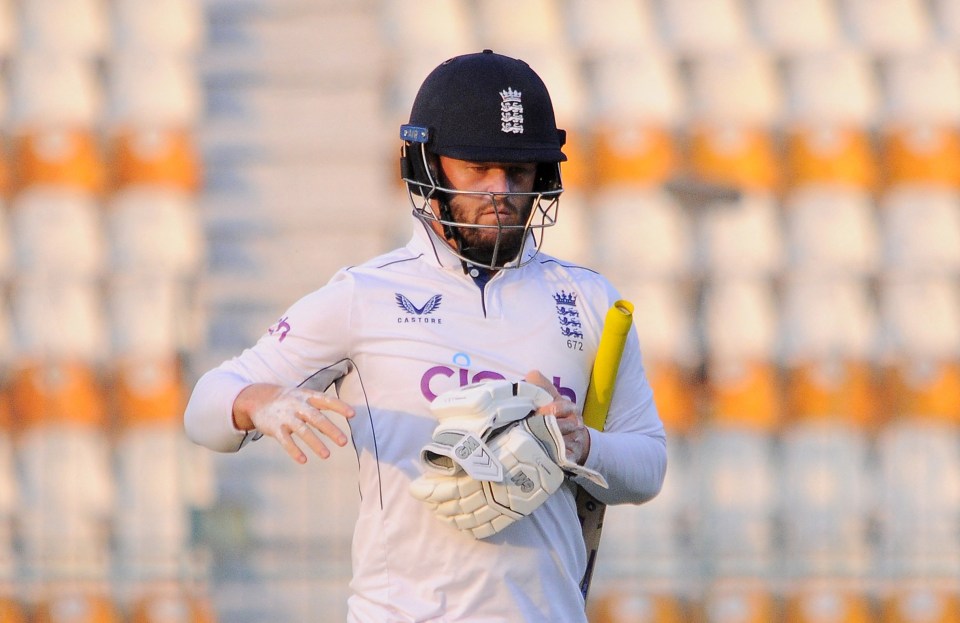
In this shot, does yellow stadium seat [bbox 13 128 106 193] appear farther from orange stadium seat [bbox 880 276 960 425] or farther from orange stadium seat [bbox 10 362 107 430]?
orange stadium seat [bbox 880 276 960 425]

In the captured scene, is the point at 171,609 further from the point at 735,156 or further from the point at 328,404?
the point at 328,404

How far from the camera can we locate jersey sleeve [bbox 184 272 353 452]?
7.49ft

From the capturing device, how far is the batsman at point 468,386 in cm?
213

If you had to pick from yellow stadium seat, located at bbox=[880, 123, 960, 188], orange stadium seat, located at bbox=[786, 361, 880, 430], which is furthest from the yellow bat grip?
yellow stadium seat, located at bbox=[880, 123, 960, 188]

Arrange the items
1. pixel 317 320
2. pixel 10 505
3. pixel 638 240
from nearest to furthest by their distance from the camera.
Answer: pixel 317 320, pixel 10 505, pixel 638 240

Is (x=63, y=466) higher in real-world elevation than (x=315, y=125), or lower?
lower

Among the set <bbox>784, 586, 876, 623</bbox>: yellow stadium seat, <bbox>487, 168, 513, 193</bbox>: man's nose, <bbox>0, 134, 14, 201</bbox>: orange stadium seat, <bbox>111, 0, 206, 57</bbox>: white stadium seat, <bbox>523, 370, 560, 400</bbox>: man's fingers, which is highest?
<bbox>111, 0, 206, 57</bbox>: white stadium seat

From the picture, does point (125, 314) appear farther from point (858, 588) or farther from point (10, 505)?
point (858, 588)

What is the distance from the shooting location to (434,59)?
7973 millimetres

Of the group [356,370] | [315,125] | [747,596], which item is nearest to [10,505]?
[315,125]

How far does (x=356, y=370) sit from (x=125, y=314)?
4377 mm

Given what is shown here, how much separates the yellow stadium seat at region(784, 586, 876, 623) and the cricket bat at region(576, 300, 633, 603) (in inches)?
158

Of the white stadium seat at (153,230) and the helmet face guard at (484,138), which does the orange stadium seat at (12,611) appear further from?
the helmet face guard at (484,138)

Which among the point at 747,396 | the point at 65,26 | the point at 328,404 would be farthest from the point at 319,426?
the point at 65,26
